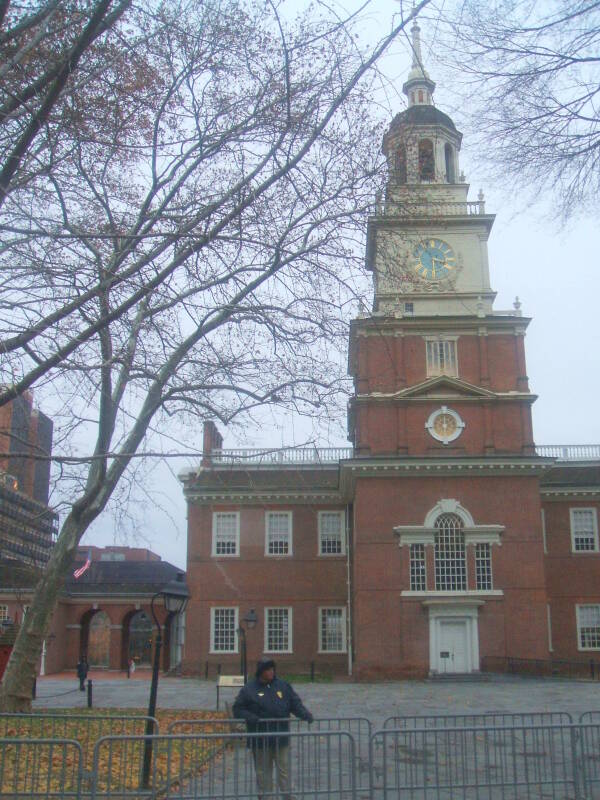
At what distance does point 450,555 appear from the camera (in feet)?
112

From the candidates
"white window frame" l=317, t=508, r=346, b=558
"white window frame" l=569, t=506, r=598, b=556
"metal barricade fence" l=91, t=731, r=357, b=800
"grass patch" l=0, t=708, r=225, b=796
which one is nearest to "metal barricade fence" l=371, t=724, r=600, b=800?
"metal barricade fence" l=91, t=731, r=357, b=800

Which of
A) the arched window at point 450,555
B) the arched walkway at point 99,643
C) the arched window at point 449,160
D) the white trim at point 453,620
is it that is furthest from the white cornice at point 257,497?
the arched walkway at point 99,643

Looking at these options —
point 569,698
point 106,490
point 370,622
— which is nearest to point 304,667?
point 370,622

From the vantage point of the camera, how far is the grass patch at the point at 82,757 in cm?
980

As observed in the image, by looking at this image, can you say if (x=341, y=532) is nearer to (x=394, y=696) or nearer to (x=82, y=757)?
(x=394, y=696)

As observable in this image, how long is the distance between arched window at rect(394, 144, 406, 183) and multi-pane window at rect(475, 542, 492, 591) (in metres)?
24.1

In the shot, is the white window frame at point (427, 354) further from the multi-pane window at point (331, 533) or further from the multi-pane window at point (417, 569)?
the multi-pane window at point (331, 533)

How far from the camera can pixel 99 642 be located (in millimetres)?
71625

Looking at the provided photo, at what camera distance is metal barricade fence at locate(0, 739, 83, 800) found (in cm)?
940

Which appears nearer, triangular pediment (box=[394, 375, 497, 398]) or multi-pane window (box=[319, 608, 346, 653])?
triangular pediment (box=[394, 375, 497, 398])

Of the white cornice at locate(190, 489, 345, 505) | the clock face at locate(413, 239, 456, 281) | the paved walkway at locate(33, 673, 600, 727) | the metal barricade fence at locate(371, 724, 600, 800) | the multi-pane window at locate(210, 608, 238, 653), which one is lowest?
the paved walkway at locate(33, 673, 600, 727)

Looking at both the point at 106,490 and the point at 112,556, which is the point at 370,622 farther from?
the point at 112,556

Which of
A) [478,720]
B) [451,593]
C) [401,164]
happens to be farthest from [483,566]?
[401,164]

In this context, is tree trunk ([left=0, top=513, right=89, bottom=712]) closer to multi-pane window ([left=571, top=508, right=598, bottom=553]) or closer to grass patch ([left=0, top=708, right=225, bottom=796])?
grass patch ([left=0, top=708, right=225, bottom=796])
